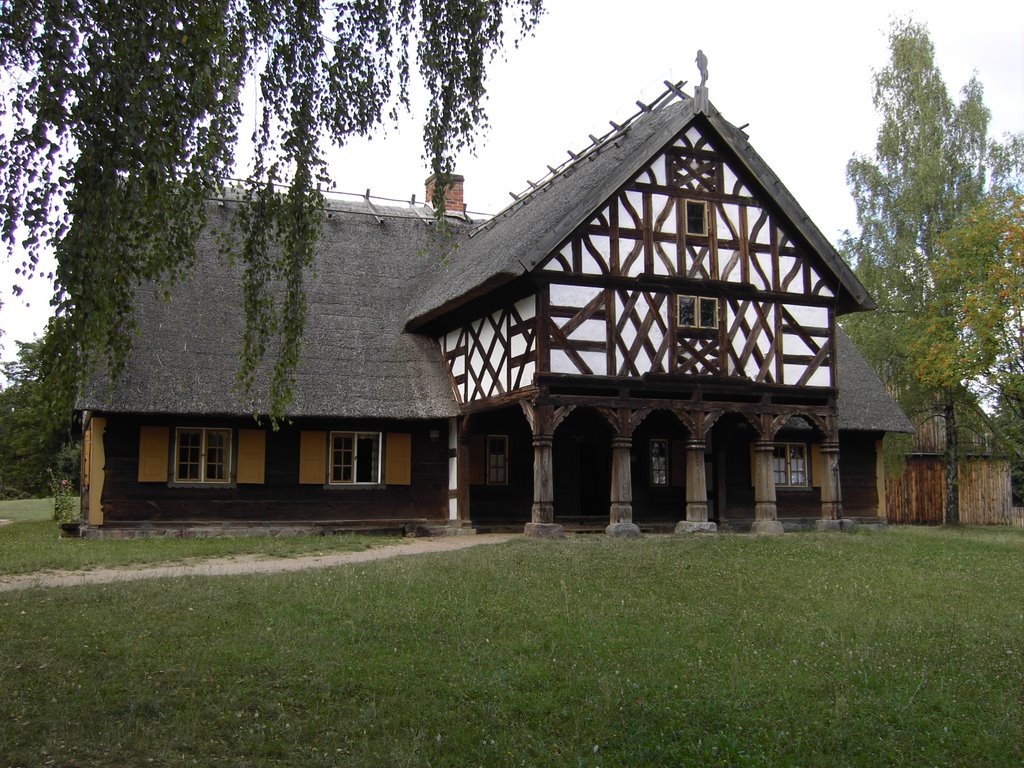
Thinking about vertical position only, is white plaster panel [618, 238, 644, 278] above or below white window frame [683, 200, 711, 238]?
below

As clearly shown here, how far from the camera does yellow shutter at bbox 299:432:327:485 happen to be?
2069 centimetres

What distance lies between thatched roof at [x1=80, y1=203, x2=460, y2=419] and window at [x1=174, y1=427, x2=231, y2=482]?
1.26 metres

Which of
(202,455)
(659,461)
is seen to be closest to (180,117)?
(202,455)

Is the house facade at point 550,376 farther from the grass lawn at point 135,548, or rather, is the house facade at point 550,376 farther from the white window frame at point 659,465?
the grass lawn at point 135,548

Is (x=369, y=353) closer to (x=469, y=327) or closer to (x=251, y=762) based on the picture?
(x=469, y=327)

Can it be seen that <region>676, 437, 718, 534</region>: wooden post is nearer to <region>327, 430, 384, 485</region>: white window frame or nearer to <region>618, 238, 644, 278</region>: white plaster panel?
<region>618, 238, 644, 278</region>: white plaster panel

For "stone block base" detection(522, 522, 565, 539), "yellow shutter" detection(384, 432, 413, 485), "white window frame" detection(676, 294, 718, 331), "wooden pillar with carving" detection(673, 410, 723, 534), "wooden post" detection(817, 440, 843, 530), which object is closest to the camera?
"stone block base" detection(522, 522, 565, 539)

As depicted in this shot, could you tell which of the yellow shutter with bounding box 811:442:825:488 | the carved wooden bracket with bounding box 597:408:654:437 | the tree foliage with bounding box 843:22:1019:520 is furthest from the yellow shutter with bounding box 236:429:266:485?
the tree foliage with bounding box 843:22:1019:520

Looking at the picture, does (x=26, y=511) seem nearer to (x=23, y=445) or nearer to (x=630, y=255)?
(x=23, y=445)

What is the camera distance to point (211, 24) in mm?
6367

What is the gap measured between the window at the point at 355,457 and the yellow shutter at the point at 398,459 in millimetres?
196

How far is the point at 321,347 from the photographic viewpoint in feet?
70.4

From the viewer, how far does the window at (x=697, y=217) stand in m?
20.2

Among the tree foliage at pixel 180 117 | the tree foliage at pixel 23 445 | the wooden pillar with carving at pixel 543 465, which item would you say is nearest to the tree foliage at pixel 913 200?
the wooden pillar with carving at pixel 543 465
